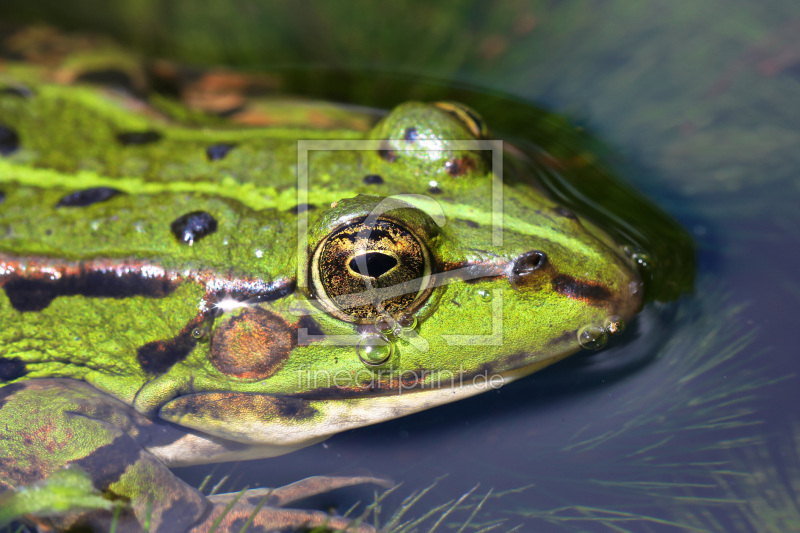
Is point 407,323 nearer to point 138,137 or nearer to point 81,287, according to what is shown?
point 81,287

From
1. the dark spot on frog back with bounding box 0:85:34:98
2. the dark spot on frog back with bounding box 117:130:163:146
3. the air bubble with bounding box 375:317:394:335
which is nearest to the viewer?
the air bubble with bounding box 375:317:394:335

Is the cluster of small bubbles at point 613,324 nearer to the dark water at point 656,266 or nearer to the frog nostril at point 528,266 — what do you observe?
the dark water at point 656,266

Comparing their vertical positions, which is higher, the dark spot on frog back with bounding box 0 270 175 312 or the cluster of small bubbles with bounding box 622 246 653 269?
the cluster of small bubbles with bounding box 622 246 653 269

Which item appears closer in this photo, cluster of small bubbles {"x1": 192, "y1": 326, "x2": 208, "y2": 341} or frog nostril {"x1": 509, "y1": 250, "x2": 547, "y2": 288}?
frog nostril {"x1": 509, "y1": 250, "x2": 547, "y2": 288}

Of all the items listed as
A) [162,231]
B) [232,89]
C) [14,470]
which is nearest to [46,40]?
[232,89]

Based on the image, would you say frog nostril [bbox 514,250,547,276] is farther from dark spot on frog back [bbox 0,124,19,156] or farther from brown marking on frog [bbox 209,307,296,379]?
dark spot on frog back [bbox 0,124,19,156]

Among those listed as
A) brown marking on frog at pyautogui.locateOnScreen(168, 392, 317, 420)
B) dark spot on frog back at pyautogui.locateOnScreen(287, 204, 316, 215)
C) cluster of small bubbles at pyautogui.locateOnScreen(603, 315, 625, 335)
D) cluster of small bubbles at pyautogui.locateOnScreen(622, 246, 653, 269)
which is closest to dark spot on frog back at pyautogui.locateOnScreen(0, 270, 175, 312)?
brown marking on frog at pyautogui.locateOnScreen(168, 392, 317, 420)

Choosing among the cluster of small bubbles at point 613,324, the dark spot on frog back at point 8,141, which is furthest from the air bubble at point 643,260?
the dark spot on frog back at point 8,141

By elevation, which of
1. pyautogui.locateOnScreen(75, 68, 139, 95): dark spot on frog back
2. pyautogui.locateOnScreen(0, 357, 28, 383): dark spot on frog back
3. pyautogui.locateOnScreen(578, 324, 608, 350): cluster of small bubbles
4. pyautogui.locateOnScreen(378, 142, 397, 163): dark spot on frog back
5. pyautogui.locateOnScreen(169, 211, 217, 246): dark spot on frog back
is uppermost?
pyautogui.locateOnScreen(75, 68, 139, 95): dark spot on frog back
